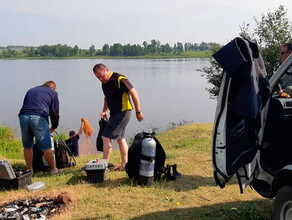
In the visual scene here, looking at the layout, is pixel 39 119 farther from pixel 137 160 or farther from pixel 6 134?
pixel 6 134

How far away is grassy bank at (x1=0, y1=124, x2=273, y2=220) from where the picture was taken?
14.7ft

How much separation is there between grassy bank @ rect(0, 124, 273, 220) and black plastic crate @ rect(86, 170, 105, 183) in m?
0.11

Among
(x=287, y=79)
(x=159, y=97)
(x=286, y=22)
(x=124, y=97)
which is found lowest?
(x=159, y=97)

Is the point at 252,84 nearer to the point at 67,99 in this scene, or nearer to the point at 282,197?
the point at 282,197

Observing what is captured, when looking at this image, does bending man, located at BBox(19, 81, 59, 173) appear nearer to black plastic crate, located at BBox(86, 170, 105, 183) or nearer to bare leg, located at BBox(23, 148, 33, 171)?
bare leg, located at BBox(23, 148, 33, 171)

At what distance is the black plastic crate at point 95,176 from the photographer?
5734mm

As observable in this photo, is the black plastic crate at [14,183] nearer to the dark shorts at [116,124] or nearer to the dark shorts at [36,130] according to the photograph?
the dark shorts at [36,130]

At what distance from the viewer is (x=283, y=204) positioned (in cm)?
334

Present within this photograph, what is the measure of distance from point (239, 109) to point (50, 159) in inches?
166

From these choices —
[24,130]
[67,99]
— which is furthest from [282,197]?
[67,99]

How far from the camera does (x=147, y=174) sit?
5.51 m

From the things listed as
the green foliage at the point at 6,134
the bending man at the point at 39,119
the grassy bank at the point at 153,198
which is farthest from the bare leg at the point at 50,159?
the green foliage at the point at 6,134

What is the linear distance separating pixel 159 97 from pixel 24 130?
22.8 meters

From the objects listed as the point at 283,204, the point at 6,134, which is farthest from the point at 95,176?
the point at 6,134
